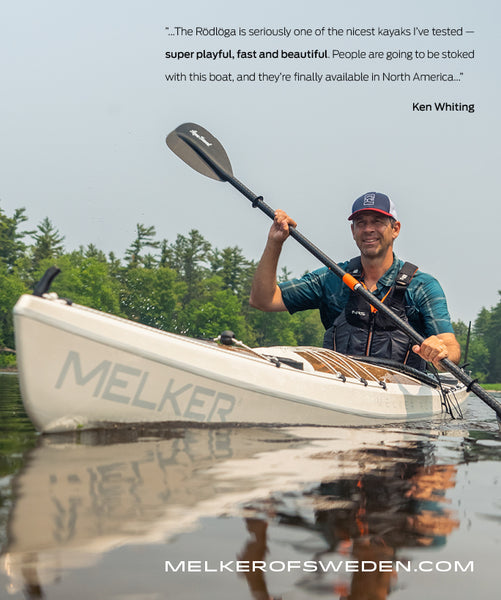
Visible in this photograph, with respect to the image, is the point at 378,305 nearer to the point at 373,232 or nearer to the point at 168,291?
the point at 373,232

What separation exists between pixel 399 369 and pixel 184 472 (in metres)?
3.94

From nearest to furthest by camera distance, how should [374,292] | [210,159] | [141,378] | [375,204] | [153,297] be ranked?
[141,378]
[375,204]
[374,292]
[210,159]
[153,297]

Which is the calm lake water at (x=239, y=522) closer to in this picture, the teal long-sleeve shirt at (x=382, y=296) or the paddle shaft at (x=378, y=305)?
the paddle shaft at (x=378, y=305)

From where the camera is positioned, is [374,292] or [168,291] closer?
[374,292]

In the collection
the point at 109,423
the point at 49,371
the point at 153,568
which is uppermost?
the point at 49,371

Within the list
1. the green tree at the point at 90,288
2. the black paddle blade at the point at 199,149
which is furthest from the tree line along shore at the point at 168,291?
the black paddle blade at the point at 199,149

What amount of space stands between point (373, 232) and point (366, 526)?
477 cm

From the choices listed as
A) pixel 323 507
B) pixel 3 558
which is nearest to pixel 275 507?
pixel 323 507

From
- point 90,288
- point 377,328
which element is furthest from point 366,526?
point 90,288

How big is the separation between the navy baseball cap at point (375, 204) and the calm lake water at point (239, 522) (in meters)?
3.30

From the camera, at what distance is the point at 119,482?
267 cm

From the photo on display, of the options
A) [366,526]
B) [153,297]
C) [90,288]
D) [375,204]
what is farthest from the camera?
[153,297]

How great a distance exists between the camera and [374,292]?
6.61m

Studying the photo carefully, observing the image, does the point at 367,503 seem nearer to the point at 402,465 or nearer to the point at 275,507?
the point at 275,507
